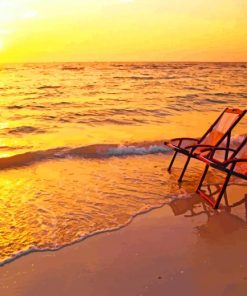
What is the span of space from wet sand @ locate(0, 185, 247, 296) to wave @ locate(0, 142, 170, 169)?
4.05 m

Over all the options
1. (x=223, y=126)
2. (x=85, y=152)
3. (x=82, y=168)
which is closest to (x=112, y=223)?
(x=223, y=126)

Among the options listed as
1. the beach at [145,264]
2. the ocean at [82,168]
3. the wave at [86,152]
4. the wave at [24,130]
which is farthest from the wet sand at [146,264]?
the wave at [24,130]

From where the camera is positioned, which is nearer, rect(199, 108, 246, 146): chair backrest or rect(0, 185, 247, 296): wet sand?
rect(0, 185, 247, 296): wet sand

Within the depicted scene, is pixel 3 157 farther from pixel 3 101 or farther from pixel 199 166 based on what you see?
pixel 3 101

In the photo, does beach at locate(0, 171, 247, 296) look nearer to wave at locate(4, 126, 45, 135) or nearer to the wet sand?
the wet sand

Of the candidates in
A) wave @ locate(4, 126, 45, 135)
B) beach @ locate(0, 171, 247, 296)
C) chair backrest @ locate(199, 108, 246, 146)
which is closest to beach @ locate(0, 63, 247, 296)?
beach @ locate(0, 171, 247, 296)

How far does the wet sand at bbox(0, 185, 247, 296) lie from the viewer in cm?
343

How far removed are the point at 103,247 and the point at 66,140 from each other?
6754mm

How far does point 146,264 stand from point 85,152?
5554mm

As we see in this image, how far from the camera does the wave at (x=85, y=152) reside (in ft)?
27.5

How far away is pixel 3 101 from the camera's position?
70.6 feet

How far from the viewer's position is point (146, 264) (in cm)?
382

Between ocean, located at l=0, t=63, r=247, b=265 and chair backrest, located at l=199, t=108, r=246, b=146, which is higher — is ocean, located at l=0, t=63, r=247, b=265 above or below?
below

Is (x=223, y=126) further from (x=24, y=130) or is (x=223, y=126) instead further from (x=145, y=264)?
(x=24, y=130)
